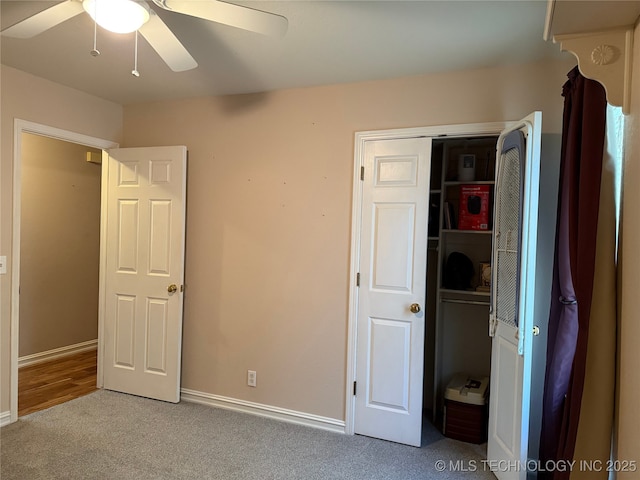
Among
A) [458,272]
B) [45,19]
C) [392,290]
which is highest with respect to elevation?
[45,19]

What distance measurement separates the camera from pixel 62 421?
9.46 feet

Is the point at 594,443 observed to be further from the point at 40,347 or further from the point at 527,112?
the point at 40,347

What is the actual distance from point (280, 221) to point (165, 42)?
1.51 m

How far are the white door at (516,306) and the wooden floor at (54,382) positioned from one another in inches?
126

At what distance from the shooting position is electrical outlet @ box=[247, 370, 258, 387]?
3.13 metres

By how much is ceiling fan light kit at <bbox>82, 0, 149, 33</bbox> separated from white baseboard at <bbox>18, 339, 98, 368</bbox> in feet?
12.2

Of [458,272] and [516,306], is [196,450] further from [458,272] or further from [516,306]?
[458,272]

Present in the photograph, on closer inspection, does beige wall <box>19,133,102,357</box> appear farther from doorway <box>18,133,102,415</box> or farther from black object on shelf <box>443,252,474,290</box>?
black object on shelf <box>443,252,474,290</box>

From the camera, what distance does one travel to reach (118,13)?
154cm

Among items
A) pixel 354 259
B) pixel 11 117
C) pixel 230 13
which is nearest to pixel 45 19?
pixel 230 13

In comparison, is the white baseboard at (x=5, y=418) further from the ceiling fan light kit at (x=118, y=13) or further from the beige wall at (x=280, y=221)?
the ceiling fan light kit at (x=118, y=13)

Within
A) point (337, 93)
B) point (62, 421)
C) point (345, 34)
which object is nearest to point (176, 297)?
point (62, 421)

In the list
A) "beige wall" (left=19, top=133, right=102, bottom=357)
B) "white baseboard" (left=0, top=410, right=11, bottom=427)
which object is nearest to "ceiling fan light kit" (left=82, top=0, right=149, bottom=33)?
"white baseboard" (left=0, top=410, right=11, bottom=427)

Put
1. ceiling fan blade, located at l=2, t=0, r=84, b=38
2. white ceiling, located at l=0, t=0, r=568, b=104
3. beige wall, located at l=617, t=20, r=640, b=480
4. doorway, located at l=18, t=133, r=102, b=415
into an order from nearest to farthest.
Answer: beige wall, located at l=617, t=20, r=640, b=480, ceiling fan blade, located at l=2, t=0, r=84, b=38, white ceiling, located at l=0, t=0, r=568, b=104, doorway, located at l=18, t=133, r=102, b=415
